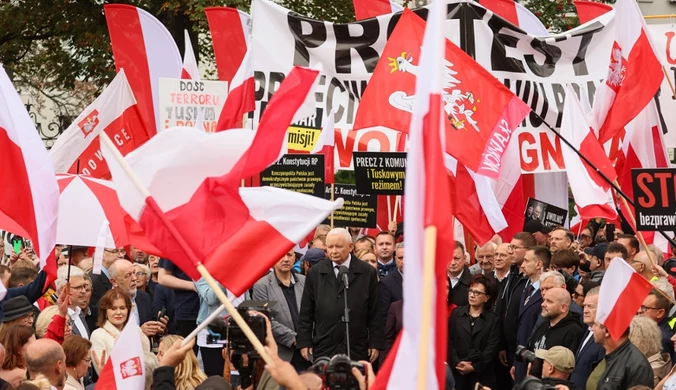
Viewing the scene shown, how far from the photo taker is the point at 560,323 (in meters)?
9.65

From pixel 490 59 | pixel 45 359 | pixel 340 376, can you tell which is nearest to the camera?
pixel 340 376

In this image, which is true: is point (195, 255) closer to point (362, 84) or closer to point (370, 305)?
point (370, 305)

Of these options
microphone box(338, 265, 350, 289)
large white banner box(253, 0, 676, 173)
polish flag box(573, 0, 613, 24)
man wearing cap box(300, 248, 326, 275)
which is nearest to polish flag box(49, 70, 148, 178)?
large white banner box(253, 0, 676, 173)

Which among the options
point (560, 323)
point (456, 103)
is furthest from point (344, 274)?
point (560, 323)

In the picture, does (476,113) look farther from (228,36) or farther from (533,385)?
(228,36)

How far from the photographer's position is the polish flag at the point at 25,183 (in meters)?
7.21

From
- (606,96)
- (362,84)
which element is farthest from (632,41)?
(362,84)

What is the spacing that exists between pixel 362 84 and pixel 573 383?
6.05 m

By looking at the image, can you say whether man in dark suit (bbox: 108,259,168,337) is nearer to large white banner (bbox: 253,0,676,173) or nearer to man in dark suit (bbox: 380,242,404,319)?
man in dark suit (bbox: 380,242,404,319)

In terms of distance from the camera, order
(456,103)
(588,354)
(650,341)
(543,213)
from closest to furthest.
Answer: (650,341) < (588,354) < (456,103) < (543,213)

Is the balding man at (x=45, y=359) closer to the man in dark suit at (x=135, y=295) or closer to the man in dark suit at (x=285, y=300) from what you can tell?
the man in dark suit at (x=135, y=295)

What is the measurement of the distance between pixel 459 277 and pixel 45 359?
6.19m

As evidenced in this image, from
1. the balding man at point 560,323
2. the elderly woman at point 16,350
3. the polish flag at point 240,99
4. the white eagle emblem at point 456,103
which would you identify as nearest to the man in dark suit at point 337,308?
the white eagle emblem at point 456,103

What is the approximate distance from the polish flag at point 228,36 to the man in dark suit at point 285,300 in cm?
663
